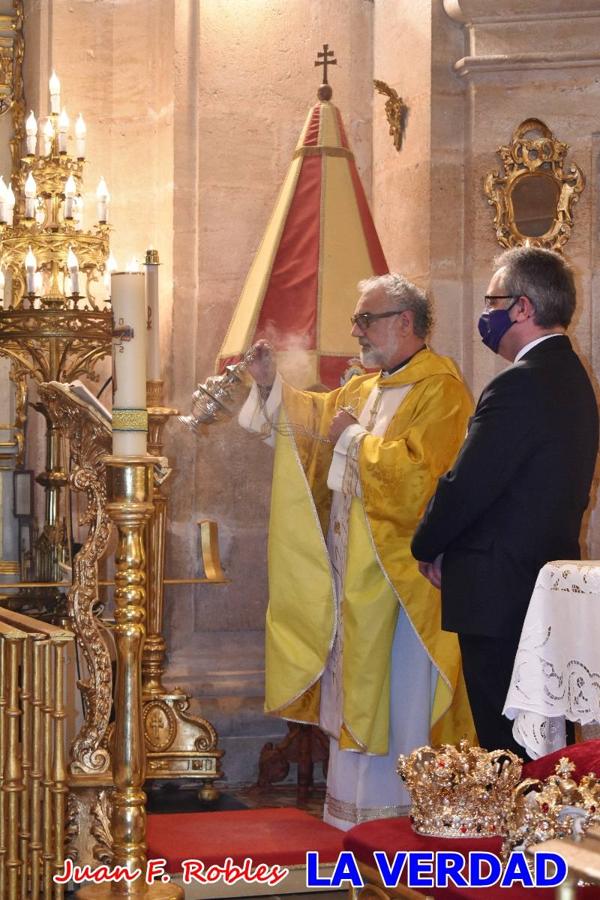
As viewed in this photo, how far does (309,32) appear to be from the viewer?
23.3 ft

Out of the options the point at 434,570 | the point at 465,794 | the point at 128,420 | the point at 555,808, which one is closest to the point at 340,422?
the point at 434,570

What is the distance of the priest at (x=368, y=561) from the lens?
515 cm

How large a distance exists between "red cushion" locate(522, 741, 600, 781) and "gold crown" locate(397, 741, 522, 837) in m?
0.05

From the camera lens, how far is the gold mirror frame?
20.7 ft

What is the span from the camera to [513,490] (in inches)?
170

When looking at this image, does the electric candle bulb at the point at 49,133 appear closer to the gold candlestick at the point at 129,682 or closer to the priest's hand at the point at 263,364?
the priest's hand at the point at 263,364

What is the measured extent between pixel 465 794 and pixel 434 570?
137cm

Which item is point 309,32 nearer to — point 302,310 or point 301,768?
point 302,310

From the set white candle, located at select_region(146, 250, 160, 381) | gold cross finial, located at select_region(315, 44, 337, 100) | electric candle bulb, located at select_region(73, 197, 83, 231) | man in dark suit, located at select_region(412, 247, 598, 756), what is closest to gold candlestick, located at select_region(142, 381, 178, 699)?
white candle, located at select_region(146, 250, 160, 381)

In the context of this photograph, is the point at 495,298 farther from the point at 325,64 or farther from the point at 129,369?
the point at 325,64

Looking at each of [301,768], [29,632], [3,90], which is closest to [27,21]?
[3,90]

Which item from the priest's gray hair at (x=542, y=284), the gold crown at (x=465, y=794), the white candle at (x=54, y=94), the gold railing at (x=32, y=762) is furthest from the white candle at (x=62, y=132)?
the gold crown at (x=465, y=794)

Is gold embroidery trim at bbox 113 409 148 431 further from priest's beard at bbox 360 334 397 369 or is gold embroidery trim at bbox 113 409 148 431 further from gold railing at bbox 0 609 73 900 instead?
priest's beard at bbox 360 334 397 369

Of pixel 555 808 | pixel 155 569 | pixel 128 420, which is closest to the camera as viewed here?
pixel 555 808
